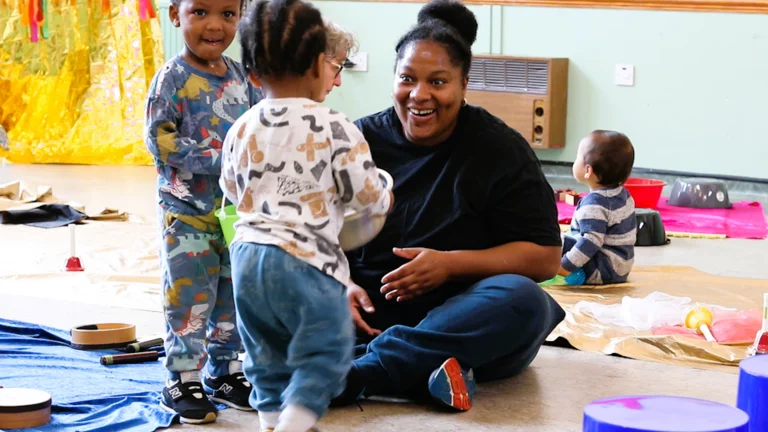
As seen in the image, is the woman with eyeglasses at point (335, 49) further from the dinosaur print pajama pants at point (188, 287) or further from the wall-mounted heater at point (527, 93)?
the wall-mounted heater at point (527, 93)

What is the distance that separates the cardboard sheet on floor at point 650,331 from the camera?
2.99 m

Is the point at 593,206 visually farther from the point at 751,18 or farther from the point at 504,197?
the point at 751,18

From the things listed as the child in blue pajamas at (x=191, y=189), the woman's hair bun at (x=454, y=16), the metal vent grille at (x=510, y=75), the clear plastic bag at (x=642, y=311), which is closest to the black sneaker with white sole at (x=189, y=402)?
the child in blue pajamas at (x=191, y=189)

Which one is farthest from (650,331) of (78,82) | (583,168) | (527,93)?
(78,82)

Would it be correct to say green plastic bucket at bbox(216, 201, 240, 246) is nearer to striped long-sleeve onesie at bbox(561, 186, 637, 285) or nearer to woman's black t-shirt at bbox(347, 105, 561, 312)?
woman's black t-shirt at bbox(347, 105, 561, 312)

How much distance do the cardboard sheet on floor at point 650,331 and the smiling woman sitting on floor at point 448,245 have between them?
38 cm

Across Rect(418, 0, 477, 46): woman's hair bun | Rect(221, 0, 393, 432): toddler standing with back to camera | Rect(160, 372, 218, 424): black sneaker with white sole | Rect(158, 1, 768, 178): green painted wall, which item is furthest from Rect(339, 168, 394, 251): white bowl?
Rect(158, 1, 768, 178): green painted wall

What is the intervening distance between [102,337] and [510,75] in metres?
4.63

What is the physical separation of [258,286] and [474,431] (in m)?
0.67

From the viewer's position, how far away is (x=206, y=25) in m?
2.47

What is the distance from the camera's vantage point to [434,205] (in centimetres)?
271

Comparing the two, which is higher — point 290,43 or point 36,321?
point 290,43

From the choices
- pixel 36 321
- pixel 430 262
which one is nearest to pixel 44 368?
pixel 36 321

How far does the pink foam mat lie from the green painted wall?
0.77 m
